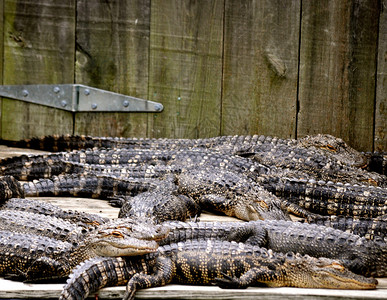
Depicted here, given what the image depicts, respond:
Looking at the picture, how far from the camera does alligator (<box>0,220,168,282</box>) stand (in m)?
2.45

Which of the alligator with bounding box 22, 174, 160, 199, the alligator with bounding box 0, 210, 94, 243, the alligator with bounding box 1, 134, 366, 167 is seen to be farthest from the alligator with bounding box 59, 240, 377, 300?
the alligator with bounding box 1, 134, 366, 167

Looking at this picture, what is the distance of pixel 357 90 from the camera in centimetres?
512

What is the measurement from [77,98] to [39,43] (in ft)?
2.06

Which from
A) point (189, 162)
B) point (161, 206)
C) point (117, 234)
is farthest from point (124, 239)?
point (189, 162)

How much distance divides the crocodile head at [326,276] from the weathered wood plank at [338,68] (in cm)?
274

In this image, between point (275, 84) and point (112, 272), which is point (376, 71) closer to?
point (275, 84)

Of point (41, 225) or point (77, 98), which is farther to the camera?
point (77, 98)

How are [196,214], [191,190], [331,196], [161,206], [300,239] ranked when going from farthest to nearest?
1. [191,190]
2. [331,196]
3. [196,214]
4. [161,206]
5. [300,239]

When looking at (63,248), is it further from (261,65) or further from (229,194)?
(261,65)

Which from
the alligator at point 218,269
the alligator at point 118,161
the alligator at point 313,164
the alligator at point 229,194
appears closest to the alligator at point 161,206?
the alligator at point 229,194

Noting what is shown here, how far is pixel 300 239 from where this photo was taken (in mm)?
2949

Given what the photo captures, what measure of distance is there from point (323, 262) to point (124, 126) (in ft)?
9.98

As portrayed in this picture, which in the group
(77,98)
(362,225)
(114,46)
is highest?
(114,46)

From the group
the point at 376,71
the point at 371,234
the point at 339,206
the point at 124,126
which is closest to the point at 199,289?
the point at 371,234
